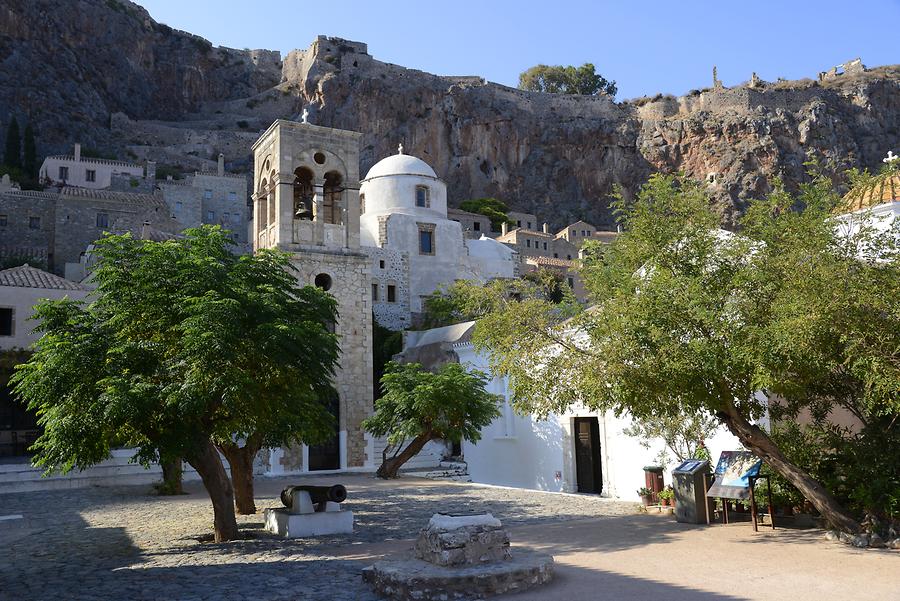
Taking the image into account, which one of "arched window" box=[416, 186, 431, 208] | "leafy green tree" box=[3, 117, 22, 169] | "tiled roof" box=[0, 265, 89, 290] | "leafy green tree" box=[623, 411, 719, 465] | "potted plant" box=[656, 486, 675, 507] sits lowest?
"potted plant" box=[656, 486, 675, 507]

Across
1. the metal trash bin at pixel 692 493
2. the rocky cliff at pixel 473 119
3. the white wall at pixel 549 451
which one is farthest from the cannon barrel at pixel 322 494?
the rocky cliff at pixel 473 119

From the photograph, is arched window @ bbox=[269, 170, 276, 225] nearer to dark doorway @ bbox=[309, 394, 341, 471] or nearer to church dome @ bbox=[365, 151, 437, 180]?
dark doorway @ bbox=[309, 394, 341, 471]

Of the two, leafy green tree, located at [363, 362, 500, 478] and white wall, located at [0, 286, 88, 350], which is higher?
white wall, located at [0, 286, 88, 350]

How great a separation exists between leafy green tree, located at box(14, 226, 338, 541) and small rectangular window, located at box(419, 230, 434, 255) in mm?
26855

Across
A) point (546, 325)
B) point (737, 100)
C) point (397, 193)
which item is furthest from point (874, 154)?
point (546, 325)

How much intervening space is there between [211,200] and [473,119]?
23726 mm

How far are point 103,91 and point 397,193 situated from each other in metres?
42.4

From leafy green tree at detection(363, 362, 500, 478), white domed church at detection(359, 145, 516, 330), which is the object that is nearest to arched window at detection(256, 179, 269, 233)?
leafy green tree at detection(363, 362, 500, 478)

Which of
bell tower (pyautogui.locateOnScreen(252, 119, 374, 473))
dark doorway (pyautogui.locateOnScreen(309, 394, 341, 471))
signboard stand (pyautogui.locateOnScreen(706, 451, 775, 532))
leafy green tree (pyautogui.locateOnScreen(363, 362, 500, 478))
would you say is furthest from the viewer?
bell tower (pyautogui.locateOnScreen(252, 119, 374, 473))

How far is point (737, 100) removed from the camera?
2655 inches

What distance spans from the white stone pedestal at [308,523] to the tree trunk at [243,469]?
164 cm

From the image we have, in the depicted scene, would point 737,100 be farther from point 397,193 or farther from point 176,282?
point 176,282

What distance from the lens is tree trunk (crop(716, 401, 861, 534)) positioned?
865cm

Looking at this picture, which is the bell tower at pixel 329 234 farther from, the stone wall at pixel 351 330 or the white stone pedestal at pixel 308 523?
the white stone pedestal at pixel 308 523
